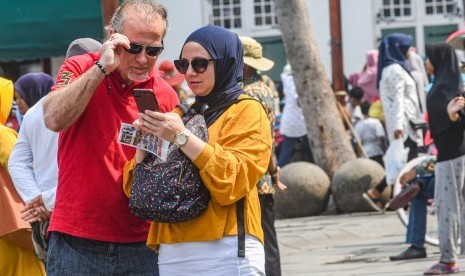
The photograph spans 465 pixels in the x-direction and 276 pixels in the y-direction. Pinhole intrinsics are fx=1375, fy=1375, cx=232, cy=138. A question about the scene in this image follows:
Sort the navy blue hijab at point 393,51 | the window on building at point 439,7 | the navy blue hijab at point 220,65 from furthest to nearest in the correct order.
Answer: the window on building at point 439,7
the navy blue hijab at point 393,51
the navy blue hijab at point 220,65

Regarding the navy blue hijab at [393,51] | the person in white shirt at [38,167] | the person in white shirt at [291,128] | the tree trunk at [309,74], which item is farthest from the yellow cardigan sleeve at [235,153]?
the person in white shirt at [291,128]

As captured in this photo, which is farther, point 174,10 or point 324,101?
point 174,10

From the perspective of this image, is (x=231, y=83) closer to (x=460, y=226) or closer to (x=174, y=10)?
(x=460, y=226)

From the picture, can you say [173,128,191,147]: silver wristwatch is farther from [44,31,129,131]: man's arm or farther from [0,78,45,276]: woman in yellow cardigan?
[0,78,45,276]: woman in yellow cardigan

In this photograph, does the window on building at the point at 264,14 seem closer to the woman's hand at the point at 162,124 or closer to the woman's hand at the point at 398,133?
the woman's hand at the point at 398,133

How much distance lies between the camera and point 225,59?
5.43 meters

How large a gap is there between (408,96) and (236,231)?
9.94 meters

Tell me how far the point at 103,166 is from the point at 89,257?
39 cm

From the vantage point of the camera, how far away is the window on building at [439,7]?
95.0 feet

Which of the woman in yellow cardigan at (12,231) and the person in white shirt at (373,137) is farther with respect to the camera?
the person in white shirt at (373,137)

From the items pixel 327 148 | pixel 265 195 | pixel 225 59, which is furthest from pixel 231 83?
pixel 327 148

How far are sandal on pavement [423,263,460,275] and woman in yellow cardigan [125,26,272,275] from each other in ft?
18.7

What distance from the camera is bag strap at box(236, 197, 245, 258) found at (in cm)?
531

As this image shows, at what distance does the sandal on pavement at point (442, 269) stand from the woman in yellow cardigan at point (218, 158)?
571 centimetres
